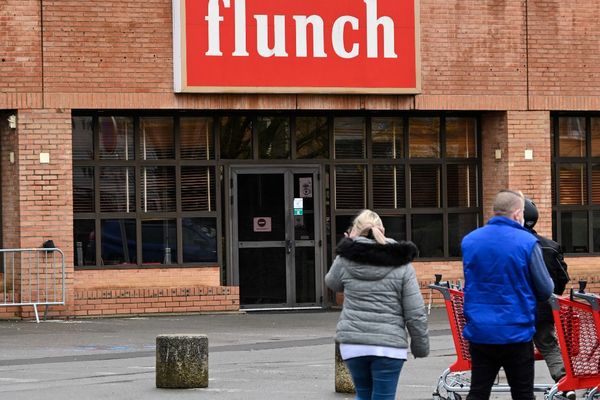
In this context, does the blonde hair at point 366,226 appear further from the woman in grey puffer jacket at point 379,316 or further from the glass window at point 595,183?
the glass window at point 595,183

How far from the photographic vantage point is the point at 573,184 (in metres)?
23.2

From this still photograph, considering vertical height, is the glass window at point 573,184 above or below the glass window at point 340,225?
above

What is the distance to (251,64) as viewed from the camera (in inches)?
810

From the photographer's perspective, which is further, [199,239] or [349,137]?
[349,137]

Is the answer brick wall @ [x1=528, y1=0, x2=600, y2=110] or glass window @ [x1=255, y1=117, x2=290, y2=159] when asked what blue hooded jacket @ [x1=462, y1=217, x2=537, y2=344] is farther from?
brick wall @ [x1=528, y1=0, x2=600, y2=110]

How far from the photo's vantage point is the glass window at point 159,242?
2109 centimetres

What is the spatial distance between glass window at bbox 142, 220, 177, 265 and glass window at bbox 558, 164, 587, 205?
665 cm

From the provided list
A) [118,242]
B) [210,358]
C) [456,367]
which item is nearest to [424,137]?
[118,242]

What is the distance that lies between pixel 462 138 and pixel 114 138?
228 inches

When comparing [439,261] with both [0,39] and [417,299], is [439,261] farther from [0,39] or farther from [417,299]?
[417,299]

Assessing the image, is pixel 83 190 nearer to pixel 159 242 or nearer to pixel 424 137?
pixel 159 242

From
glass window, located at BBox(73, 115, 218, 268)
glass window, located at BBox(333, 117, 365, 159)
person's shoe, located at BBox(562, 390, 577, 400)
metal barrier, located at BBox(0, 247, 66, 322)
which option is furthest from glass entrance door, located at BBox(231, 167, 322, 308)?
person's shoe, located at BBox(562, 390, 577, 400)

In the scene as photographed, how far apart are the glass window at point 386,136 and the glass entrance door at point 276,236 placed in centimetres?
119

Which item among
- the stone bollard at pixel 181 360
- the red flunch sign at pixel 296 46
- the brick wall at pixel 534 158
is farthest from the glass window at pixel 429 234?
the stone bollard at pixel 181 360
